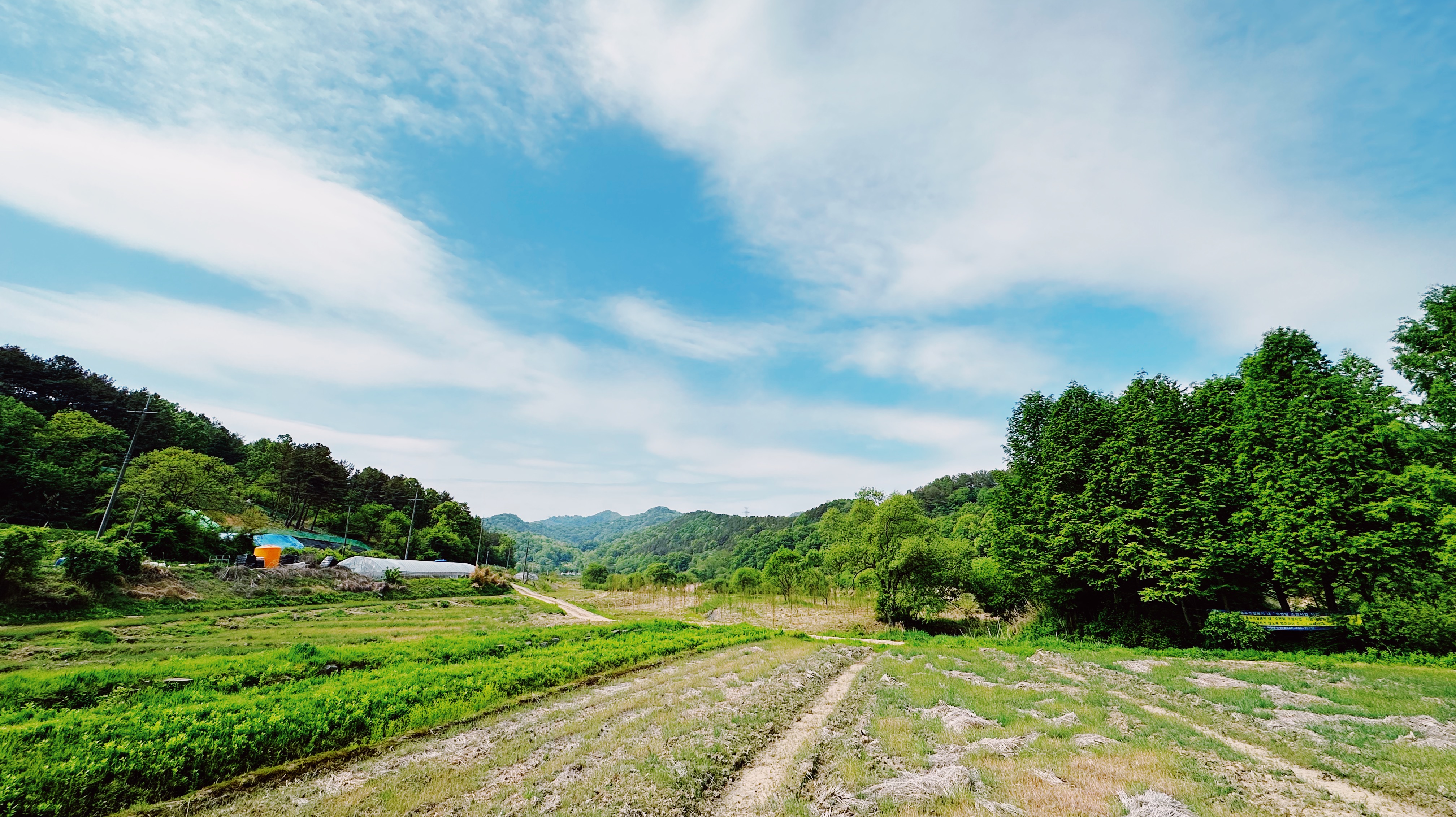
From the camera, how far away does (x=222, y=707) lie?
522 inches

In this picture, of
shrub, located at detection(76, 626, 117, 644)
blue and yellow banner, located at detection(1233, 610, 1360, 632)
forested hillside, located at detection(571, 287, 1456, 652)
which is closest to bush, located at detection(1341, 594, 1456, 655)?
forested hillside, located at detection(571, 287, 1456, 652)

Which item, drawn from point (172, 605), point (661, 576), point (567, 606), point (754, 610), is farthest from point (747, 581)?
point (172, 605)

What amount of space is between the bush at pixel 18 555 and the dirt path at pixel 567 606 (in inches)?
1389

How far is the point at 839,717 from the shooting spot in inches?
647

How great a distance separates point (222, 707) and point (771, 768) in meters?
15.0

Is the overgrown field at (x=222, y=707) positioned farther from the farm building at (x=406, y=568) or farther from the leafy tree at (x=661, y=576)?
the leafy tree at (x=661, y=576)

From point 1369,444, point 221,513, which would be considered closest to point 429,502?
point 221,513

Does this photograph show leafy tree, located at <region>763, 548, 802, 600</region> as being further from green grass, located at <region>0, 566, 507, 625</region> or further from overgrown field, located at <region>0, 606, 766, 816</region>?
green grass, located at <region>0, 566, 507, 625</region>

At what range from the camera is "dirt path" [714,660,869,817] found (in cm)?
1015

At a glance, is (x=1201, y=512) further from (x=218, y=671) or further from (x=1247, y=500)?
(x=218, y=671)

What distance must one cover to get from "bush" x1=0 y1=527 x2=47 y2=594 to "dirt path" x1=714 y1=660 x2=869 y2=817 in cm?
4272

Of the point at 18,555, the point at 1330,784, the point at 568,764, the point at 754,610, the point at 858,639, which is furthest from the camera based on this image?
the point at 754,610

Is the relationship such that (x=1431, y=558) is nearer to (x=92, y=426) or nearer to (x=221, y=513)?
(x=221, y=513)

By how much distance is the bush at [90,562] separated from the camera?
31406 millimetres
